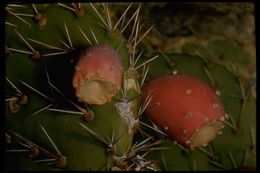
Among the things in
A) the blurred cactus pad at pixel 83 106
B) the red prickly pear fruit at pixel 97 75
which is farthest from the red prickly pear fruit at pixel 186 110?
the red prickly pear fruit at pixel 97 75

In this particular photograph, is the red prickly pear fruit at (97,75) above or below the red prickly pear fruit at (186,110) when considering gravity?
above

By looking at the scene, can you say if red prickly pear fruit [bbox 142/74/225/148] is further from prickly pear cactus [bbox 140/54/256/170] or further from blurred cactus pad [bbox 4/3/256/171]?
prickly pear cactus [bbox 140/54/256/170]

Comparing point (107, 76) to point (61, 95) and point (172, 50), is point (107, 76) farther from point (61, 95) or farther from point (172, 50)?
point (172, 50)

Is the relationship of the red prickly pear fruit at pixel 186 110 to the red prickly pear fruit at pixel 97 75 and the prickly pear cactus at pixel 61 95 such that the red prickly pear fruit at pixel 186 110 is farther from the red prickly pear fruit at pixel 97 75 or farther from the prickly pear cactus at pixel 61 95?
the red prickly pear fruit at pixel 97 75

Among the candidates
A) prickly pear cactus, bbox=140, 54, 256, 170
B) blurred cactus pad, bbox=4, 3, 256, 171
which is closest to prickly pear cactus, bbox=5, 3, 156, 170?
blurred cactus pad, bbox=4, 3, 256, 171

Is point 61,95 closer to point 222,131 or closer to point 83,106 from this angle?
point 83,106

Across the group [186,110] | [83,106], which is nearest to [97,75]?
[83,106]

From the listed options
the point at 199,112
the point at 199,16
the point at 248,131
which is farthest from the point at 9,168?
the point at 199,16

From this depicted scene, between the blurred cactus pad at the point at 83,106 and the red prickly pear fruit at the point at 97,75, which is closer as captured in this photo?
the red prickly pear fruit at the point at 97,75
